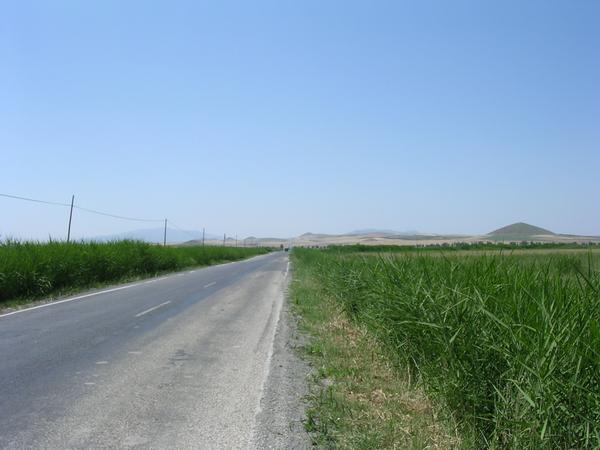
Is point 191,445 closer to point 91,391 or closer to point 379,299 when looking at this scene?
point 91,391

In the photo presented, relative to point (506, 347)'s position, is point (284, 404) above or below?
below

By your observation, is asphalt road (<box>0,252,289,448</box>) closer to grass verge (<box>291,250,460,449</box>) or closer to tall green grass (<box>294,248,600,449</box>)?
grass verge (<box>291,250,460,449</box>)

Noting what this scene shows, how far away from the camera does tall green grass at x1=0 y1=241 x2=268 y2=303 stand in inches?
655

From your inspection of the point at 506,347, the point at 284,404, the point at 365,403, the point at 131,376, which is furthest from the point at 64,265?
the point at 506,347

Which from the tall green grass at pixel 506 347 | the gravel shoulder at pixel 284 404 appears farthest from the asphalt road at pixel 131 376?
the tall green grass at pixel 506 347

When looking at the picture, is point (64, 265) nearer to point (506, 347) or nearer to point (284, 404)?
point (284, 404)

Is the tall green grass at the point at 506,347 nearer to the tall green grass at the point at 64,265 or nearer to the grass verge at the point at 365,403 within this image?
the grass verge at the point at 365,403

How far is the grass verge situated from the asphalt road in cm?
78

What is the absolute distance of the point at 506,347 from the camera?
407 cm

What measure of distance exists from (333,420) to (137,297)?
1306cm

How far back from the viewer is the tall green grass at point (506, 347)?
134 inches

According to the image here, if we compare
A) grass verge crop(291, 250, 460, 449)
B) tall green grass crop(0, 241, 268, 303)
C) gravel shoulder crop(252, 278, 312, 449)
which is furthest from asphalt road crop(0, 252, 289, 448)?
tall green grass crop(0, 241, 268, 303)

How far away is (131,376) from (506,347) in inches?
202

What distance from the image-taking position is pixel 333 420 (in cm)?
526
